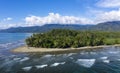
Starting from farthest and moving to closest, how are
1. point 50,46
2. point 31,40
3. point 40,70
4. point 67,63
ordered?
point 31,40 → point 50,46 → point 67,63 → point 40,70

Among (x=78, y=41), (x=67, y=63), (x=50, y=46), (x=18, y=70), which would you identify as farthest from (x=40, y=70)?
(x=78, y=41)

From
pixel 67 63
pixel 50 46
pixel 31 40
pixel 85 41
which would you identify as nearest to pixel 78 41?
pixel 85 41

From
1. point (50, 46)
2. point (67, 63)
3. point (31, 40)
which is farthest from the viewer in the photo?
point (31, 40)

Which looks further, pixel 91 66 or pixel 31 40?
pixel 31 40

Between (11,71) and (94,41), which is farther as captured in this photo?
(94,41)

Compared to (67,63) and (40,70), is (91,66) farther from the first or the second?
(40,70)

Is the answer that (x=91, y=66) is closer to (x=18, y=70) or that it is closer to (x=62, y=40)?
(x=18, y=70)

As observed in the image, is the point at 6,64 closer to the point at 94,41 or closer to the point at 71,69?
the point at 71,69

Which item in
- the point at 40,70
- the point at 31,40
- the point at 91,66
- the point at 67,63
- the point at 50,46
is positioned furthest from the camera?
the point at 31,40

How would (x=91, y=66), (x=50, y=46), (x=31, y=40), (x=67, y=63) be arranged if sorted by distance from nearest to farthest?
(x=91, y=66) < (x=67, y=63) < (x=50, y=46) < (x=31, y=40)
